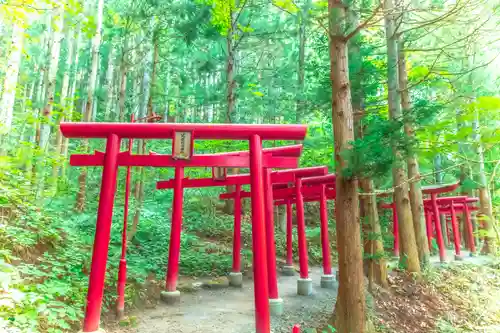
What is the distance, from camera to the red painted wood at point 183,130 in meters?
5.14

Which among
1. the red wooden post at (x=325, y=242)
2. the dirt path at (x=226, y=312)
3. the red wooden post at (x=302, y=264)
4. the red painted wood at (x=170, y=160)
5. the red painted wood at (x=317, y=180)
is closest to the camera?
the red painted wood at (x=170, y=160)

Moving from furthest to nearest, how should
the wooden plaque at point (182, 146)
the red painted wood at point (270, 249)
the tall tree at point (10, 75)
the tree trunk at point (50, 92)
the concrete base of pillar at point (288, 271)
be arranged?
the concrete base of pillar at point (288, 271), the tree trunk at point (50, 92), the tall tree at point (10, 75), the red painted wood at point (270, 249), the wooden plaque at point (182, 146)

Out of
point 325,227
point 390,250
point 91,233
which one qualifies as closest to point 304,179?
point 325,227

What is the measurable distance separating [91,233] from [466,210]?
1635 cm

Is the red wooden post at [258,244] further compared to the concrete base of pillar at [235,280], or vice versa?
the concrete base of pillar at [235,280]

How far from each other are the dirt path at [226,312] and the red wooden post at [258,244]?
4.58 feet

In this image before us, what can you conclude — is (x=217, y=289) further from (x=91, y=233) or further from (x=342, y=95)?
(x=342, y=95)

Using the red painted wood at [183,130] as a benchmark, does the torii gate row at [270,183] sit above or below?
below

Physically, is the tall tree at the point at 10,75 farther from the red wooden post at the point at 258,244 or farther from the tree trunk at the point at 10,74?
the red wooden post at the point at 258,244

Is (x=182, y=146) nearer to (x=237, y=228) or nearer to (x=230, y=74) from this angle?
(x=237, y=228)

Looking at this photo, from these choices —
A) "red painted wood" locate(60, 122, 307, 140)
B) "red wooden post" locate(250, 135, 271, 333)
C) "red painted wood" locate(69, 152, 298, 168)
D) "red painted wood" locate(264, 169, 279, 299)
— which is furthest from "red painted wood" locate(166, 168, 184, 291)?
"red wooden post" locate(250, 135, 271, 333)

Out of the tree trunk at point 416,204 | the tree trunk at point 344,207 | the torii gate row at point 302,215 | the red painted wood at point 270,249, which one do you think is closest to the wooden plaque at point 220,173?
the red painted wood at point 270,249

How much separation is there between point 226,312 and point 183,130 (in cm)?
402

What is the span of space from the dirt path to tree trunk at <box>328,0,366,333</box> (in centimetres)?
139
